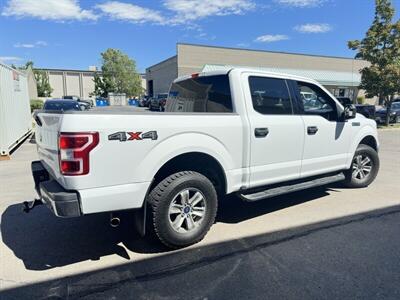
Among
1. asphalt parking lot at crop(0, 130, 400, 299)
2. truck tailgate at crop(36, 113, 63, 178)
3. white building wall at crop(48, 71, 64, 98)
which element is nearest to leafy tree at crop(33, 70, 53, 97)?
white building wall at crop(48, 71, 64, 98)

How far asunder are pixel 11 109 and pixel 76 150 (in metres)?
9.43

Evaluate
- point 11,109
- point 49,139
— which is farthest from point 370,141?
point 11,109

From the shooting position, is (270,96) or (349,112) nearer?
(270,96)

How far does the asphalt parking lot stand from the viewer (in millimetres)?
2869

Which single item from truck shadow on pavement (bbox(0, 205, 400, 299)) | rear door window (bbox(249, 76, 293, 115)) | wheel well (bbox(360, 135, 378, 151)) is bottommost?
truck shadow on pavement (bbox(0, 205, 400, 299))

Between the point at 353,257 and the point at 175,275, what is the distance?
193 cm

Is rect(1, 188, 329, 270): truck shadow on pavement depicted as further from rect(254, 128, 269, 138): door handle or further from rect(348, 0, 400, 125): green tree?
rect(348, 0, 400, 125): green tree

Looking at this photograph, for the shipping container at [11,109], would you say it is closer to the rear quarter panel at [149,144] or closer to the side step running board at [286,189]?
the rear quarter panel at [149,144]

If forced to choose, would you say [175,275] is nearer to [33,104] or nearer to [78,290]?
[78,290]

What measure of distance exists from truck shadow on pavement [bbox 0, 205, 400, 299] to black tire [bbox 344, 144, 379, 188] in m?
1.99

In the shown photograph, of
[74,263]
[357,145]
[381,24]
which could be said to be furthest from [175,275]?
[381,24]

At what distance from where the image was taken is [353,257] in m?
3.43

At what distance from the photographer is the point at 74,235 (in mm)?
4039

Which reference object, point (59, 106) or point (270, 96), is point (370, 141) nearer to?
point (270, 96)
